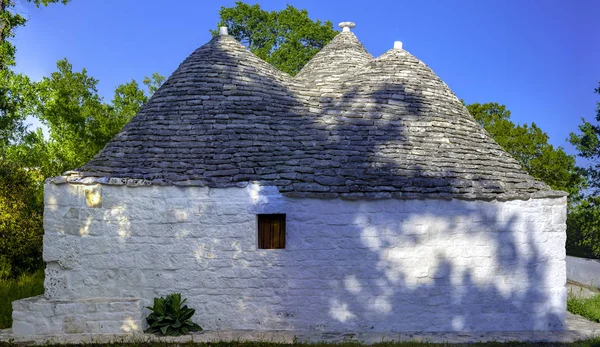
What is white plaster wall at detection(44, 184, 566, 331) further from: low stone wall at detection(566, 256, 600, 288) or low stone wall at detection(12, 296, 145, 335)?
low stone wall at detection(566, 256, 600, 288)

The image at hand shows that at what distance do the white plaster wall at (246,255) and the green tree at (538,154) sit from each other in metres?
15.4

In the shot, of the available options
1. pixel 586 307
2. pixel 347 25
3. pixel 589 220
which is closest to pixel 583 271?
pixel 589 220

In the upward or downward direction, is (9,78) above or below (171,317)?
above

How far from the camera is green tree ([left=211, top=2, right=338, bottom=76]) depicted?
70.2 feet

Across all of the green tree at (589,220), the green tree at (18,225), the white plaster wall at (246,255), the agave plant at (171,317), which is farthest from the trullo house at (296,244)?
the green tree at (589,220)

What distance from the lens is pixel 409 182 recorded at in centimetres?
841

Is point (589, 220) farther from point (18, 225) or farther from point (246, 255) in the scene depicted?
point (18, 225)

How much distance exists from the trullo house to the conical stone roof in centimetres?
5

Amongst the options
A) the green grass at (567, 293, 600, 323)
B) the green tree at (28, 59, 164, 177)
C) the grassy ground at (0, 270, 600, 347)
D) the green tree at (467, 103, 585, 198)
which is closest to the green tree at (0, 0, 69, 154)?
the green tree at (28, 59, 164, 177)

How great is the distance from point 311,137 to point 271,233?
195cm

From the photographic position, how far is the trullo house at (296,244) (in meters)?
8.19

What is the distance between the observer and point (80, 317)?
26.0ft

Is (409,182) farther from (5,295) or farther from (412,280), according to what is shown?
(5,295)

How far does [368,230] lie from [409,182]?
1.05m
